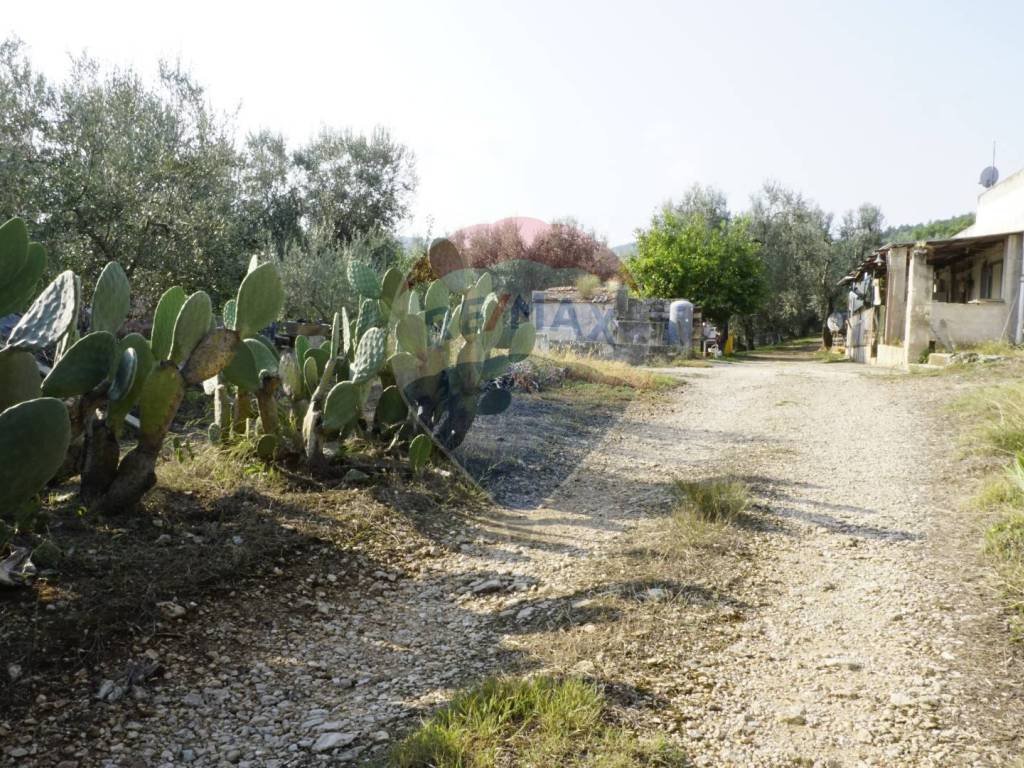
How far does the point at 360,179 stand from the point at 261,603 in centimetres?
1546

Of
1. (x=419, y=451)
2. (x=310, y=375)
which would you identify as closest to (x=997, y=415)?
(x=419, y=451)

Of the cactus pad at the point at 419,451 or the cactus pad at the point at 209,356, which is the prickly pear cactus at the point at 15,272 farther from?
the cactus pad at the point at 419,451

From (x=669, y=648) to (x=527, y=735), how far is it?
76cm

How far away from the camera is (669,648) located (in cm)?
258

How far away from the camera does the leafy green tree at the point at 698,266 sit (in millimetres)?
25812

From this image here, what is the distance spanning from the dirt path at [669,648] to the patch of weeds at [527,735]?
0.14 metres

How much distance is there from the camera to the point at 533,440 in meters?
5.96

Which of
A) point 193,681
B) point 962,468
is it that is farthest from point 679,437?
point 193,681

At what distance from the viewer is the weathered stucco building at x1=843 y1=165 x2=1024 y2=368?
45.4 feet

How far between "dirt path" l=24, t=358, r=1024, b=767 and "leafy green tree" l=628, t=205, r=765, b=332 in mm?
21877

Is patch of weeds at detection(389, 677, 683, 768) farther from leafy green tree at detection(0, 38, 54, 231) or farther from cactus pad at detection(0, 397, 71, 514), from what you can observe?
leafy green tree at detection(0, 38, 54, 231)

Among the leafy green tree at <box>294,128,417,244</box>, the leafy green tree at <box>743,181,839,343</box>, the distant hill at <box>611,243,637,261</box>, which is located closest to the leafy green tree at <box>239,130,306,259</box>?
the leafy green tree at <box>294,128,417,244</box>

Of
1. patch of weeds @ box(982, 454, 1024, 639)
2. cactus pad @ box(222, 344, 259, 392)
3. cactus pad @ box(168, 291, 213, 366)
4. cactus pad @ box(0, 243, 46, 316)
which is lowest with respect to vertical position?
patch of weeds @ box(982, 454, 1024, 639)

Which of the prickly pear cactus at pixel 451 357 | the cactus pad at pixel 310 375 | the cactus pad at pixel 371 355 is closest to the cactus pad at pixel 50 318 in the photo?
the cactus pad at pixel 371 355
